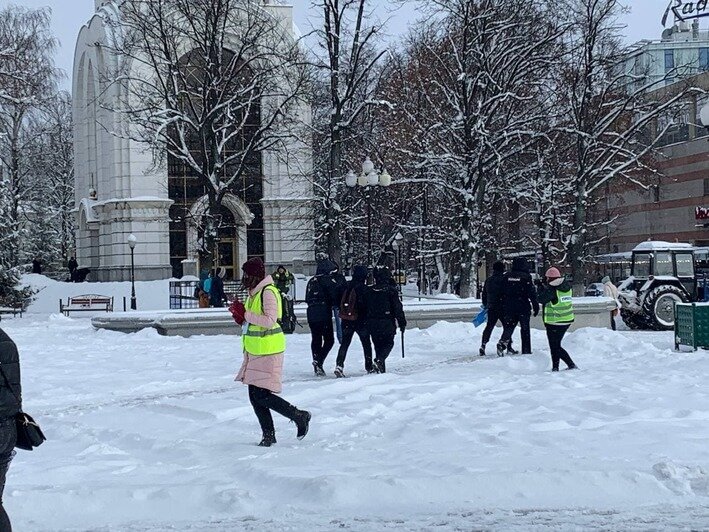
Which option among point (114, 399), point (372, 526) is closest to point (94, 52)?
point (114, 399)

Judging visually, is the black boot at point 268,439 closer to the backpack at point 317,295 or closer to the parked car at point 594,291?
the backpack at point 317,295

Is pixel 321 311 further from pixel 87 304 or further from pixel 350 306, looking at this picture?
pixel 87 304

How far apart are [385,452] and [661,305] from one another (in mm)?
22094

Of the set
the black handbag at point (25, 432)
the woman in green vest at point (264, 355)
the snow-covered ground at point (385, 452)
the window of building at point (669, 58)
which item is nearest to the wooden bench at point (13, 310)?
the snow-covered ground at point (385, 452)

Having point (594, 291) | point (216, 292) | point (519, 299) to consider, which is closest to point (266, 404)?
point (519, 299)

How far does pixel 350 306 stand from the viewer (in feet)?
50.6

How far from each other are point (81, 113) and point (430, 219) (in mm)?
24104

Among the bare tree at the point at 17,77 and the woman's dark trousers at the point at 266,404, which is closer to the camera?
the woman's dark trousers at the point at 266,404

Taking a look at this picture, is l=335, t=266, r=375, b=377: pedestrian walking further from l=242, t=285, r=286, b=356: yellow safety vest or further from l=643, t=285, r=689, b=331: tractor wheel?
l=643, t=285, r=689, b=331: tractor wheel

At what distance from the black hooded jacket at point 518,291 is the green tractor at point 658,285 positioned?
1289 centimetres

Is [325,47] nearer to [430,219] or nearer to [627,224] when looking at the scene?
[430,219]

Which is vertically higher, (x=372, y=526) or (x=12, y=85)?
(x=12, y=85)

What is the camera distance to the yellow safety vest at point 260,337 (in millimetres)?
9664

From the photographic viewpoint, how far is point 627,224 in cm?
7662
